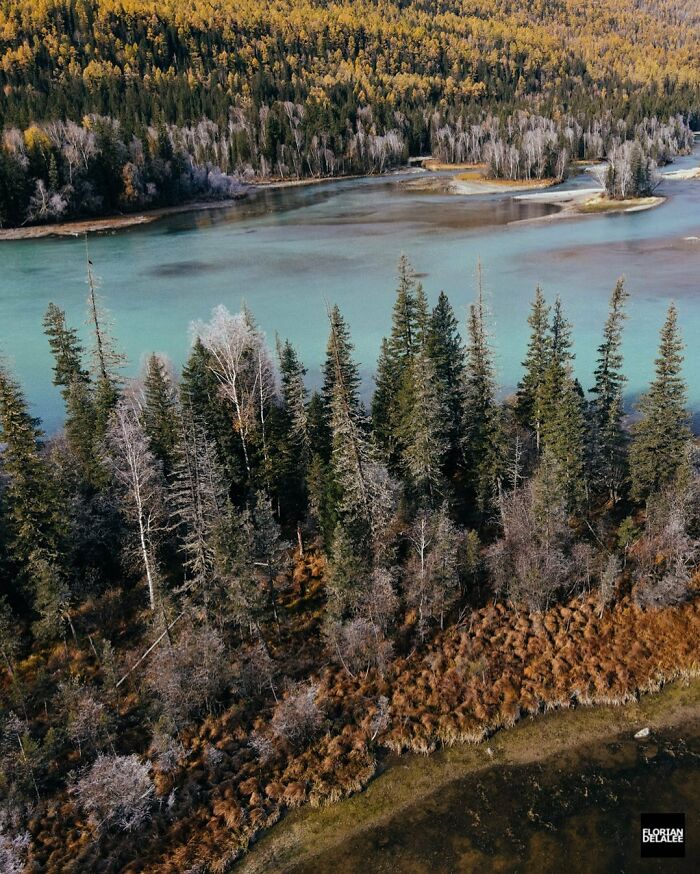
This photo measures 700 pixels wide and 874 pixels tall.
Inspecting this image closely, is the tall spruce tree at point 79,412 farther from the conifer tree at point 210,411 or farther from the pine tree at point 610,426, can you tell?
the pine tree at point 610,426

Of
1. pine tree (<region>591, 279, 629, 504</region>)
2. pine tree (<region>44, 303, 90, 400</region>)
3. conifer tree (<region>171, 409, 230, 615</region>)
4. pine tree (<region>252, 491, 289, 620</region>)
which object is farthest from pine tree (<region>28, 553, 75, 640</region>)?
pine tree (<region>591, 279, 629, 504</region>)

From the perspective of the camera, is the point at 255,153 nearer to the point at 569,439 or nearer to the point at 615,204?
the point at 615,204

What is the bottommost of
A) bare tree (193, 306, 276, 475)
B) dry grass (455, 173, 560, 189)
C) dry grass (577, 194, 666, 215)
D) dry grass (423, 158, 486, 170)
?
bare tree (193, 306, 276, 475)

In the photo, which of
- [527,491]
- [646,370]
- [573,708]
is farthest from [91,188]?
[573,708]

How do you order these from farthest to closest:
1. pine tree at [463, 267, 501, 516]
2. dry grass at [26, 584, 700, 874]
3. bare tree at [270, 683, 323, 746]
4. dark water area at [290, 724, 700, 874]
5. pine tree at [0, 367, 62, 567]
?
pine tree at [463, 267, 501, 516], pine tree at [0, 367, 62, 567], bare tree at [270, 683, 323, 746], dry grass at [26, 584, 700, 874], dark water area at [290, 724, 700, 874]

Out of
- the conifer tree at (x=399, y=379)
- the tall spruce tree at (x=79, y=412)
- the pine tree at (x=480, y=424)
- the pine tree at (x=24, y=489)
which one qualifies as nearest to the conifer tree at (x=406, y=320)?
the conifer tree at (x=399, y=379)

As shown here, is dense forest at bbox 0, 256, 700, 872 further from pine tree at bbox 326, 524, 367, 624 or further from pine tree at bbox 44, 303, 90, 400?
pine tree at bbox 44, 303, 90, 400

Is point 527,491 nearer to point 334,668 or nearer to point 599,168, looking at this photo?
point 334,668
